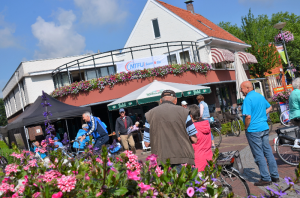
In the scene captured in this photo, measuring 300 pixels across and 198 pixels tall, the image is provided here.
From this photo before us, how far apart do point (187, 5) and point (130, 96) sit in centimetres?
1933

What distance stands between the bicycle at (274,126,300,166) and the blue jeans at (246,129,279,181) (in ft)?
4.11

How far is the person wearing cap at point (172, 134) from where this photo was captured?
12.1 ft

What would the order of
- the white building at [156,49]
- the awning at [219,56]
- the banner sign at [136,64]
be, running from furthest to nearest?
the white building at [156,49]
the awning at [219,56]
the banner sign at [136,64]

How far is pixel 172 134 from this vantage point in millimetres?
3729

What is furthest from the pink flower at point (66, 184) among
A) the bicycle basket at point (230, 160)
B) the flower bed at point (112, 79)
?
the flower bed at point (112, 79)

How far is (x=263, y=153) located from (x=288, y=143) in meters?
1.30

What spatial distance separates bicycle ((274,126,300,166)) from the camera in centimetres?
626

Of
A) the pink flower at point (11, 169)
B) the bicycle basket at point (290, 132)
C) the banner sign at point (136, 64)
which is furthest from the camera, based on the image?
the banner sign at point (136, 64)

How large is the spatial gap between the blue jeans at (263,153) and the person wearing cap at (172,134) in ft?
6.43

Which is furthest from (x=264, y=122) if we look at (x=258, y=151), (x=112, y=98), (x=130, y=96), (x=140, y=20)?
(x=140, y=20)

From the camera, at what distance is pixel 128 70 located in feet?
→ 58.6

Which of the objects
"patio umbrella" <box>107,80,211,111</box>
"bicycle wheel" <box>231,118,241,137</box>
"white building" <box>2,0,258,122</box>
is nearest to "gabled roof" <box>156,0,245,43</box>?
"white building" <box>2,0,258,122</box>

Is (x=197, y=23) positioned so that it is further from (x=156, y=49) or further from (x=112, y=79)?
(x=112, y=79)

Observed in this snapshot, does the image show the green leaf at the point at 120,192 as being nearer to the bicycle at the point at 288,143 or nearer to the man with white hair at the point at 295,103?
the bicycle at the point at 288,143
